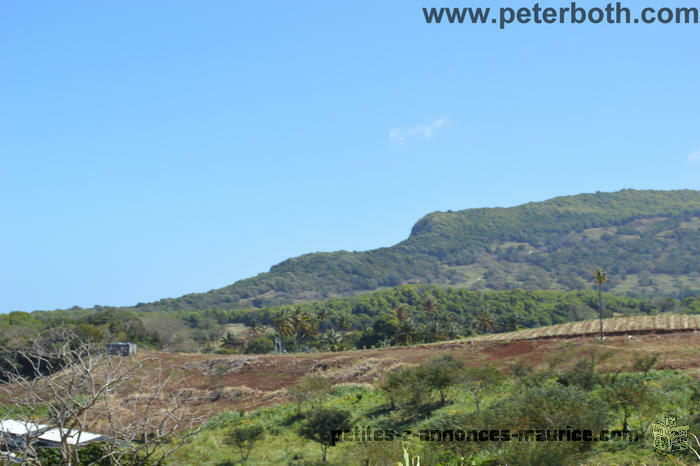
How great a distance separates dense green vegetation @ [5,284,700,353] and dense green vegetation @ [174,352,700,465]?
23.8 metres

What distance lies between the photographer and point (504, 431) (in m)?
25.4

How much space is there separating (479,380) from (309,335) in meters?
65.4

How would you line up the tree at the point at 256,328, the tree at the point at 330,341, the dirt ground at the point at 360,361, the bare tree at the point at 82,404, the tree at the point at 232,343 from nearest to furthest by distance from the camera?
the bare tree at the point at 82,404, the dirt ground at the point at 360,361, the tree at the point at 232,343, the tree at the point at 330,341, the tree at the point at 256,328

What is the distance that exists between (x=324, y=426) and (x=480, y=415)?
532 inches

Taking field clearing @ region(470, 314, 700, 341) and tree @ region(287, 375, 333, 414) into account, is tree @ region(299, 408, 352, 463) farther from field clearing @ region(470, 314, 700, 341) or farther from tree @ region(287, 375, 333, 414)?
field clearing @ region(470, 314, 700, 341)

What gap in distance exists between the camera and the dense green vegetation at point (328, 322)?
93312 millimetres

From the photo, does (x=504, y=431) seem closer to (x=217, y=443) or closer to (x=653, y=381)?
(x=653, y=381)

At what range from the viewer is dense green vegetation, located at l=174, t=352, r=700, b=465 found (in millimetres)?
25156

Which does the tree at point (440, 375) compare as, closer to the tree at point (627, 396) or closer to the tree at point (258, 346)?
the tree at point (627, 396)

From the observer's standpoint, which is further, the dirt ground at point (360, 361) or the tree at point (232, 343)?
the tree at point (232, 343)

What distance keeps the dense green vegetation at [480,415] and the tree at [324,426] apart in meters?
0.08

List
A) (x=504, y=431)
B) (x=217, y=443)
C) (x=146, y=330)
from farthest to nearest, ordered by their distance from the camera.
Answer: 1. (x=146, y=330)
2. (x=217, y=443)
3. (x=504, y=431)

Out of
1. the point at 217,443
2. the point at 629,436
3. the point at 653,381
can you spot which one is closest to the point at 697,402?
the point at 629,436

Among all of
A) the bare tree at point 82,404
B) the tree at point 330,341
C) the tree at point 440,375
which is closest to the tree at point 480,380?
the tree at point 440,375
